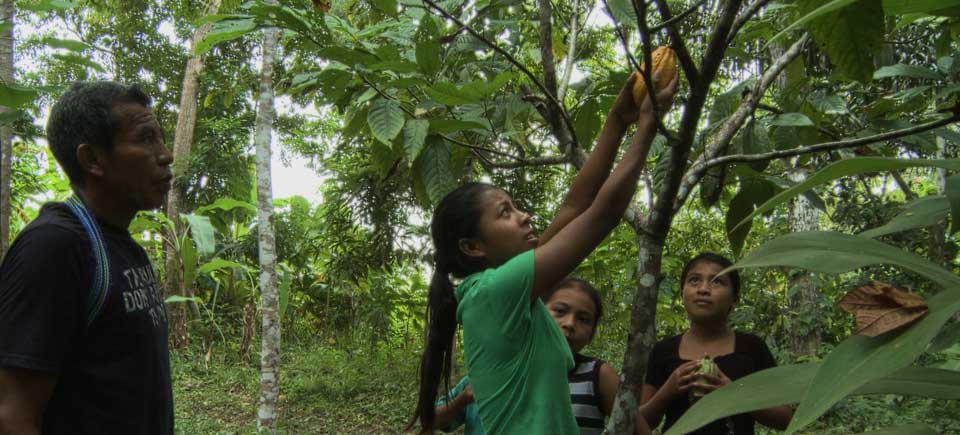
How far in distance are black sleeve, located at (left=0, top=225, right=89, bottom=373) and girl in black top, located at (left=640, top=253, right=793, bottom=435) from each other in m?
1.19

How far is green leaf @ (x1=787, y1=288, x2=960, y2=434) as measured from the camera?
42cm

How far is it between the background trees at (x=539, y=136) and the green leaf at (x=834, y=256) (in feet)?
0.20

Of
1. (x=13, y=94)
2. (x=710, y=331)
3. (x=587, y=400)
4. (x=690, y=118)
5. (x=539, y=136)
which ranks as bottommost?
(x=587, y=400)

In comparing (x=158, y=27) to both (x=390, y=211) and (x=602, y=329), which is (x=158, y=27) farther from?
(x=602, y=329)

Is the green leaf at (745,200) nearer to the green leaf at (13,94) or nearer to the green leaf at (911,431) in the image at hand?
the green leaf at (911,431)

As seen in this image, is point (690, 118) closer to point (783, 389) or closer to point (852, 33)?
point (852, 33)

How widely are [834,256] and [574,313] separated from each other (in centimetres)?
127

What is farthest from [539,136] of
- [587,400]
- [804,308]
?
[804,308]

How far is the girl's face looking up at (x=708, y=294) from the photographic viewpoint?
5.92 ft

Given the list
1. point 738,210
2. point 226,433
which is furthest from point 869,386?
point 226,433

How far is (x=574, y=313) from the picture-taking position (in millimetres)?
1765

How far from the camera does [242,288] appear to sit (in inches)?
305

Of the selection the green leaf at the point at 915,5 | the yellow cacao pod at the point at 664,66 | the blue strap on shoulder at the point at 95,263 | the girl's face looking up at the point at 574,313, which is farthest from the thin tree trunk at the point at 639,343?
the blue strap on shoulder at the point at 95,263

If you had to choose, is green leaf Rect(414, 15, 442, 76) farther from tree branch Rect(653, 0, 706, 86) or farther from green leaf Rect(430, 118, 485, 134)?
tree branch Rect(653, 0, 706, 86)
